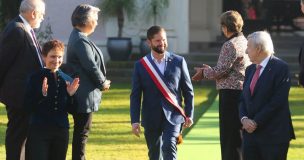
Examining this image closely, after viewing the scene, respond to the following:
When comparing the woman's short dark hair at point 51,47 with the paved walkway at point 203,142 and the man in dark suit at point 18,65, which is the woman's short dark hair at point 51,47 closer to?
the man in dark suit at point 18,65

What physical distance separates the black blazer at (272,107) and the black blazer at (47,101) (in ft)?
5.47

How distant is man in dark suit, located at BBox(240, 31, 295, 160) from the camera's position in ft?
23.6

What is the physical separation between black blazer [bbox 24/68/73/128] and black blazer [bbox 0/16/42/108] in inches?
26.1

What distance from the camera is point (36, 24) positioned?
327 inches

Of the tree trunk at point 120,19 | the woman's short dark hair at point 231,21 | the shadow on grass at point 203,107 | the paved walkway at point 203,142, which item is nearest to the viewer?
the woman's short dark hair at point 231,21

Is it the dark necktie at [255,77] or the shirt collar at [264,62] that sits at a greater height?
the shirt collar at [264,62]

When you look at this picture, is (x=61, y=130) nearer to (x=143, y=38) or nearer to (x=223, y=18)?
(x=223, y=18)

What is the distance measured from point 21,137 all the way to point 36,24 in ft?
3.70

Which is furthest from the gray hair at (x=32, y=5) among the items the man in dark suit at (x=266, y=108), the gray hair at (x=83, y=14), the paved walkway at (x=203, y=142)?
the paved walkway at (x=203, y=142)

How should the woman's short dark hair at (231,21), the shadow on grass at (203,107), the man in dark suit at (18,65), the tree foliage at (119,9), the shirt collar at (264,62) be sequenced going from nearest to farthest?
1. the shirt collar at (264,62)
2. the man in dark suit at (18,65)
3. the woman's short dark hair at (231,21)
4. the shadow on grass at (203,107)
5. the tree foliage at (119,9)

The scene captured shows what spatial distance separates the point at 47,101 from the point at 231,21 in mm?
2183

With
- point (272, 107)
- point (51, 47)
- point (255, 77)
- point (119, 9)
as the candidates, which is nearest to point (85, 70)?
point (51, 47)

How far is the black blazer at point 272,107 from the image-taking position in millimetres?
7188

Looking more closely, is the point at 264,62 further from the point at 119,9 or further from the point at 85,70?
the point at 119,9
